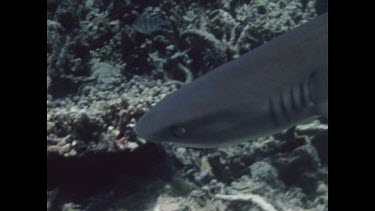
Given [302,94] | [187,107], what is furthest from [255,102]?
[187,107]

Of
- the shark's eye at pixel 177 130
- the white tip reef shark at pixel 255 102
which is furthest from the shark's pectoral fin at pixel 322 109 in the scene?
the shark's eye at pixel 177 130

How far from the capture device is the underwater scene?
6.99ft

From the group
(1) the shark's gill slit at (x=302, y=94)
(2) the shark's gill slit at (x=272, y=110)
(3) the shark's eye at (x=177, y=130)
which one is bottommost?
(3) the shark's eye at (x=177, y=130)

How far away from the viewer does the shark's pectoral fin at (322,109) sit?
2.04m

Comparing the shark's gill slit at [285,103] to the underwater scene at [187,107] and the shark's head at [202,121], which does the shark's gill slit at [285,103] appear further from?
the shark's head at [202,121]

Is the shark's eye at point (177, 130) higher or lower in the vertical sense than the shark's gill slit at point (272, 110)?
lower

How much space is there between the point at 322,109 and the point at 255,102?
0.34 metres

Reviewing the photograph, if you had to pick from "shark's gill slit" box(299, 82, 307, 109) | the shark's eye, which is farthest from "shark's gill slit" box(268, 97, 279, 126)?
the shark's eye

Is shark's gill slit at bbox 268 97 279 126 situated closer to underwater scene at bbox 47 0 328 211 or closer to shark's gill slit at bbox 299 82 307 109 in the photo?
underwater scene at bbox 47 0 328 211

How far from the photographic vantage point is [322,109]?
207cm
